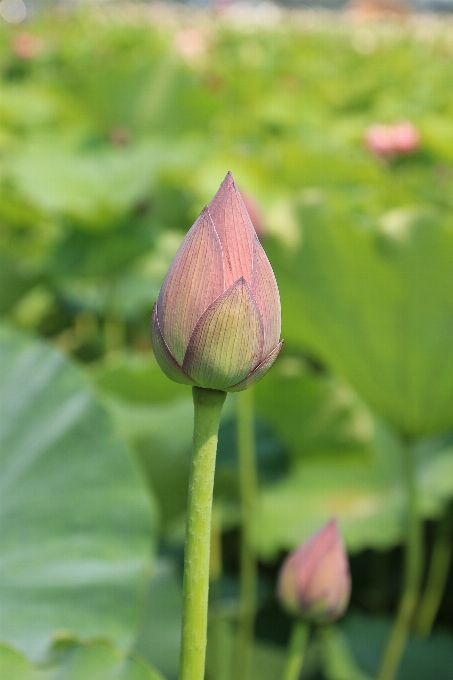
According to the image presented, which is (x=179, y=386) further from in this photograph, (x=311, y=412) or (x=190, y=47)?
(x=190, y=47)

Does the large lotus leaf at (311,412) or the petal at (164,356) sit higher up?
the large lotus leaf at (311,412)

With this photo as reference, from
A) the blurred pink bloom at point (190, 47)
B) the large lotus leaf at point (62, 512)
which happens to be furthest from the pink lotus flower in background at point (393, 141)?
the blurred pink bloom at point (190, 47)

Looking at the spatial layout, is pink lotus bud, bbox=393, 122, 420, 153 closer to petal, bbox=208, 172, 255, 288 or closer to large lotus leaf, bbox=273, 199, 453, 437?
large lotus leaf, bbox=273, 199, 453, 437

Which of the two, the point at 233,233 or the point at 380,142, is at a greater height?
the point at 380,142

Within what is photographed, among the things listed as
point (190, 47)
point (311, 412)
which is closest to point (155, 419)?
point (311, 412)

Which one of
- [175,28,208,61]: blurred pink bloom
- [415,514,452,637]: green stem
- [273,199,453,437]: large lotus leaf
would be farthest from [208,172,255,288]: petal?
[175,28,208,61]: blurred pink bloom

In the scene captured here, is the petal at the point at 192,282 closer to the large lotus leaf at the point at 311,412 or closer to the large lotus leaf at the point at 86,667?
the large lotus leaf at the point at 86,667
